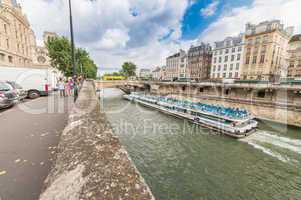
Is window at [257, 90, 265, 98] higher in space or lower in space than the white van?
lower

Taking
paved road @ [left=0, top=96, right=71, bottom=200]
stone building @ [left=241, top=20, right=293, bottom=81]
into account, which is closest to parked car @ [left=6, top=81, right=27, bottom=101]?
paved road @ [left=0, top=96, right=71, bottom=200]

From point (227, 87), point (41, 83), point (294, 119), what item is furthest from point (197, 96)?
point (41, 83)

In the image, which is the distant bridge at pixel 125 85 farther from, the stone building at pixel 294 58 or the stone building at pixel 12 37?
the stone building at pixel 294 58

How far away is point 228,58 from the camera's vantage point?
35844 mm

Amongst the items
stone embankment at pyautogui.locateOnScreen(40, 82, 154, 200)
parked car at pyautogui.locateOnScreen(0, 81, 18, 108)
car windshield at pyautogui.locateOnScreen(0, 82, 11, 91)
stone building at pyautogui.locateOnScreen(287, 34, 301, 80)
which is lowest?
stone embankment at pyautogui.locateOnScreen(40, 82, 154, 200)

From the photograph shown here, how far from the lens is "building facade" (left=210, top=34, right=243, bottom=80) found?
33.9m

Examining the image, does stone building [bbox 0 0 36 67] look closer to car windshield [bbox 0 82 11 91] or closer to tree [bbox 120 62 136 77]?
car windshield [bbox 0 82 11 91]

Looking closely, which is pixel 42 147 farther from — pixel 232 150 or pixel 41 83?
pixel 41 83

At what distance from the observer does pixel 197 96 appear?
23250 millimetres

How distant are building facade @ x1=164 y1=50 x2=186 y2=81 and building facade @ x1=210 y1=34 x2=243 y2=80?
16.1 m

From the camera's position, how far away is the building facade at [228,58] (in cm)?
3391

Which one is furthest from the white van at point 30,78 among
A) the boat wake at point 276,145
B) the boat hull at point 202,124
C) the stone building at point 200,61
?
the stone building at point 200,61

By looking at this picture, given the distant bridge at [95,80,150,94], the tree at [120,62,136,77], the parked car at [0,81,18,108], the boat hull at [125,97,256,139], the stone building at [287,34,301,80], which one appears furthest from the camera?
the tree at [120,62,136,77]

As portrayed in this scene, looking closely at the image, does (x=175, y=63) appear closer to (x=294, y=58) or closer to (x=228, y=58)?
(x=228, y=58)
